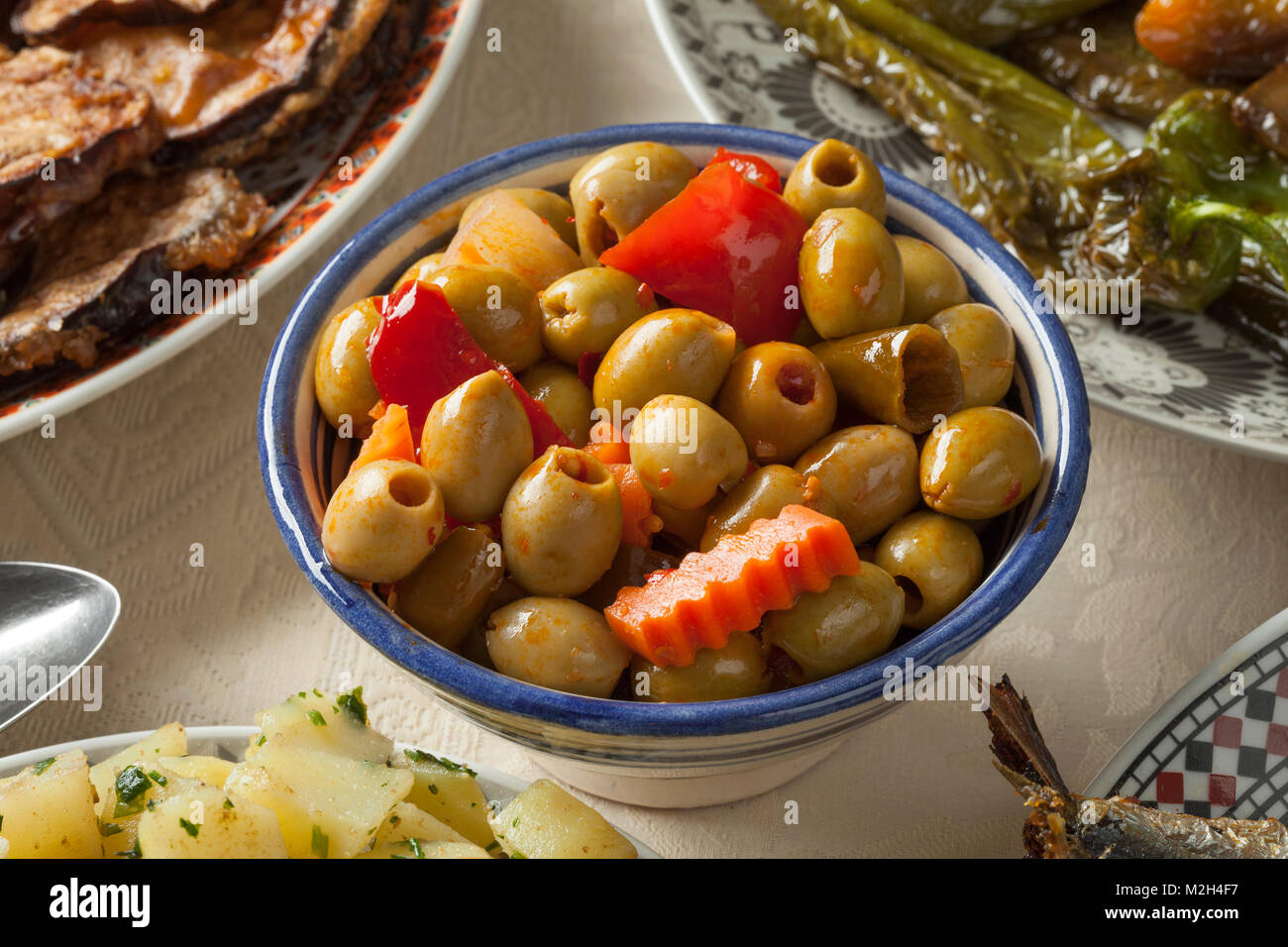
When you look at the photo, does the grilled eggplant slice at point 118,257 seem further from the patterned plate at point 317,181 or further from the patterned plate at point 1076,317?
the patterned plate at point 1076,317

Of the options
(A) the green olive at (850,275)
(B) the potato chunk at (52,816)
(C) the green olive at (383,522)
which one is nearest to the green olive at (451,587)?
(C) the green olive at (383,522)

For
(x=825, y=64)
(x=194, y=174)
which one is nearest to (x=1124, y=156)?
(x=825, y=64)

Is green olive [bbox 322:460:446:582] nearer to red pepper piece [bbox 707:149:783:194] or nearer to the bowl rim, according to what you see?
the bowl rim

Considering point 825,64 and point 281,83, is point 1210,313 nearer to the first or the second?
point 825,64

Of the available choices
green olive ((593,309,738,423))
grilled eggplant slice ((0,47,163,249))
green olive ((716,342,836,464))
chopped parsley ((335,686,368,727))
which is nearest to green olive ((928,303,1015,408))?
green olive ((716,342,836,464))

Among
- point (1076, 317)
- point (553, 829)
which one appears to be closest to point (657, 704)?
point (553, 829)
